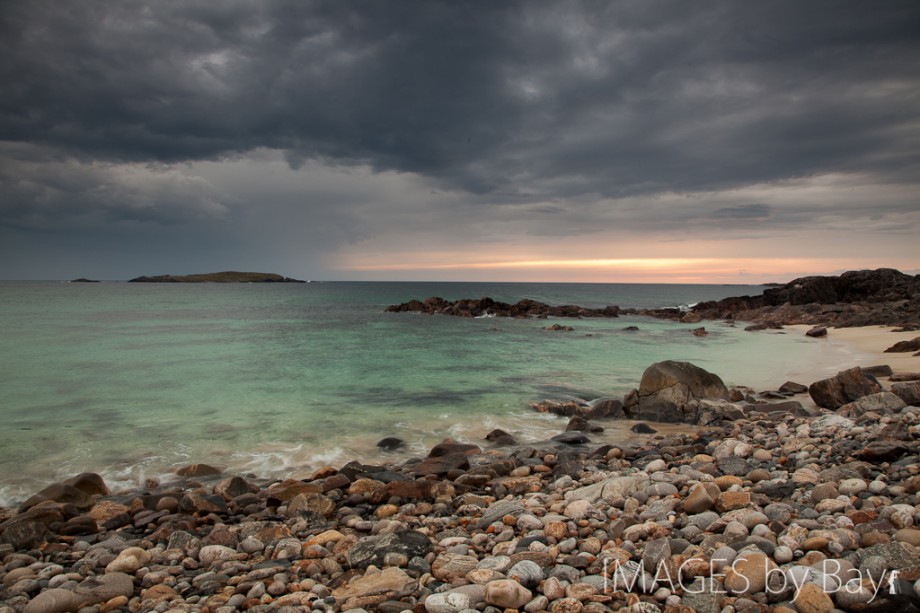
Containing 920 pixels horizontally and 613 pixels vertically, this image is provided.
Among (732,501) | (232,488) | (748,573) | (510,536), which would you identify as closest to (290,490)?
(232,488)

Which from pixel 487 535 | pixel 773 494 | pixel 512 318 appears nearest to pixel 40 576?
pixel 487 535

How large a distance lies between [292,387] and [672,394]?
1205 centimetres

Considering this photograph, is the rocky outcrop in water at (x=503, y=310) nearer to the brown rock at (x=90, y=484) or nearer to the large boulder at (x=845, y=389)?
the large boulder at (x=845, y=389)

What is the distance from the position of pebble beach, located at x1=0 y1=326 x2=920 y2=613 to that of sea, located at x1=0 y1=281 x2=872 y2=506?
6.76 feet

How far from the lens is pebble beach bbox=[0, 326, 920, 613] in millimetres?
3992

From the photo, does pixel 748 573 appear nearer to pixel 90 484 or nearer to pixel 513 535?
pixel 513 535

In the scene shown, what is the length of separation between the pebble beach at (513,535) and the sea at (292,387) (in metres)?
2.06

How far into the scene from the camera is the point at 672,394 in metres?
13.0

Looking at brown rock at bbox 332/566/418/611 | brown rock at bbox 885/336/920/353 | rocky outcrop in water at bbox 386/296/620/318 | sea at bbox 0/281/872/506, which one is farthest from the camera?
rocky outcrop in water at bbox 386/296/620/318

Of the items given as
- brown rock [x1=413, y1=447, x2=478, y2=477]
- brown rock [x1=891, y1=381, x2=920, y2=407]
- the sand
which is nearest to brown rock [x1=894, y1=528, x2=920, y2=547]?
brown rock [x1=413, y1=447, x2=478, y2=477]

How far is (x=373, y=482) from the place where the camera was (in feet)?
25.3

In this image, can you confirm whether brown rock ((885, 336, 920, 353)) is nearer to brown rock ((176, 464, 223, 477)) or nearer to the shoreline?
the shoreline

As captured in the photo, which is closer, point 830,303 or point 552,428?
point 552,428

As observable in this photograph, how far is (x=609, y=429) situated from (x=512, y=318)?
125 feet
